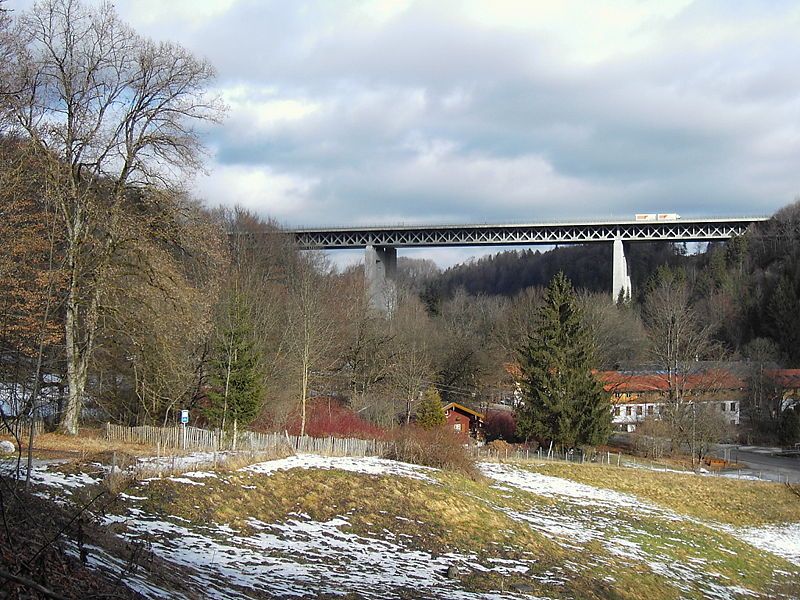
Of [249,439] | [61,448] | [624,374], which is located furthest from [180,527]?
[624,374]

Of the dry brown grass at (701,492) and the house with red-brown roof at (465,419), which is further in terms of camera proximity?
the house with red-brown roof at (465,419)

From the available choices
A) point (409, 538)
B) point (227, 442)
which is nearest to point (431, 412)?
point (227, 442)

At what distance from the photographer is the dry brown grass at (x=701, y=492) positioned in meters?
35.3

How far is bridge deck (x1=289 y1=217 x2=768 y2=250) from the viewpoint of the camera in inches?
4454

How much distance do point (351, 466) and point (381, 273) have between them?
86256 millimetres

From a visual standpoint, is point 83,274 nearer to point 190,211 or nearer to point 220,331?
point 190,211

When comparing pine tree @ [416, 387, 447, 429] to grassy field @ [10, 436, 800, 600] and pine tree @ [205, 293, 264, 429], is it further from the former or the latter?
grassy field @ [10, 436, 800, 600]

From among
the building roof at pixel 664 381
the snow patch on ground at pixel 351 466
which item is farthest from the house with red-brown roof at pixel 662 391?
the snow patch on ground at pixel 351 466

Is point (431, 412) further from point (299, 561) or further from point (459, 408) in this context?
→ point (299, 561)

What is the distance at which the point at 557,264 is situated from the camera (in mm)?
161875

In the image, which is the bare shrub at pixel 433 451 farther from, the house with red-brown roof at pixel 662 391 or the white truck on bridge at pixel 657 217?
the white truck on bridge at pixel 657 217

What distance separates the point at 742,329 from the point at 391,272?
1877 inches

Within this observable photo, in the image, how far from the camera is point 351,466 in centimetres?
2731

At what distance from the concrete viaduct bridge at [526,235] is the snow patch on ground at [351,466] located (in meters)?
81.5
